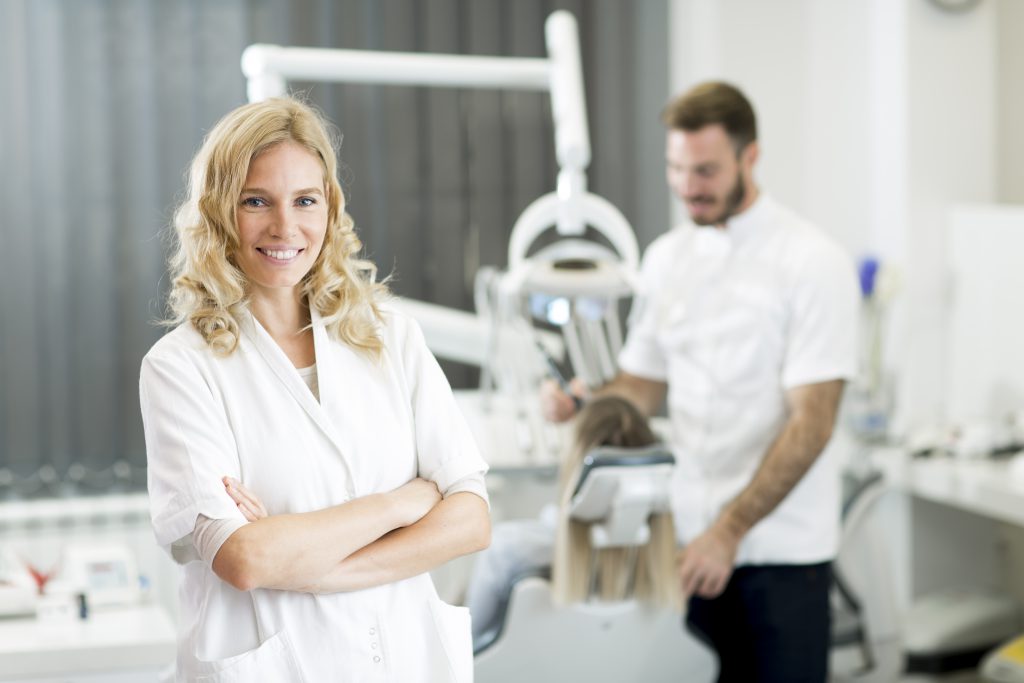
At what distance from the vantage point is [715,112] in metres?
2.50

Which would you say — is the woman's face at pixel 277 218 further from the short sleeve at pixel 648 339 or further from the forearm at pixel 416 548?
the short sleeve at pixel 648 339

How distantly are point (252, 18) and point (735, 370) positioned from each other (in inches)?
68.6

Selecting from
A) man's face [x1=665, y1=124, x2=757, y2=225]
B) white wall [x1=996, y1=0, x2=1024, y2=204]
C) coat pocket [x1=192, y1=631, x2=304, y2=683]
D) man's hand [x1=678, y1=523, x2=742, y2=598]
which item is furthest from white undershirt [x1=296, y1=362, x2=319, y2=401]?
white wall [x1=996, y1=0, x2=1024, y2=204]

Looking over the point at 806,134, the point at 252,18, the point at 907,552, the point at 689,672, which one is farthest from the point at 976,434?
the point at 252,18

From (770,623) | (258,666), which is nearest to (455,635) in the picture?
(258,666)

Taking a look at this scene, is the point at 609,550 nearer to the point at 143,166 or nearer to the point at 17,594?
the point at 17,594

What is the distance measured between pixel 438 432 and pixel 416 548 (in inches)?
5.7

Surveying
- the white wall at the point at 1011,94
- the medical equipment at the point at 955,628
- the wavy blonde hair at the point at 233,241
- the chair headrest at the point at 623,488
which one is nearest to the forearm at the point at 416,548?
the wavy blonde hair at the point at 233,241

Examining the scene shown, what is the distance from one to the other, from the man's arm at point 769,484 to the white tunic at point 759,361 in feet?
0.16

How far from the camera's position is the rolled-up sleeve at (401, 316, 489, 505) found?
1.53m

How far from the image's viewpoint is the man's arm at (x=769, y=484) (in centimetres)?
241

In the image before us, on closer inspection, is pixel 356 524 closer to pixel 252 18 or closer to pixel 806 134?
pixel 252 18

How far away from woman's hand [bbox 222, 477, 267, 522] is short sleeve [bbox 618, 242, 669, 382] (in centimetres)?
143

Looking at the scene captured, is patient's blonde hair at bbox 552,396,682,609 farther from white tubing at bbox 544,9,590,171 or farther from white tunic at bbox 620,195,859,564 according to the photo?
white tubing at bbox 544,9,590,171
